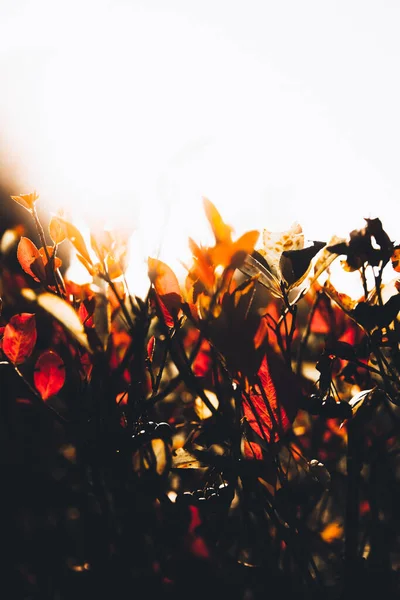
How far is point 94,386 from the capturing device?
1.74 feet

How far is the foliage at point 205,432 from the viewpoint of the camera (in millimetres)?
490

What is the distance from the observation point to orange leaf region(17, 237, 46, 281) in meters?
0.58

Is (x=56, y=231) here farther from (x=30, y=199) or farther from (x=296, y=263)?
(x=296, y=263)

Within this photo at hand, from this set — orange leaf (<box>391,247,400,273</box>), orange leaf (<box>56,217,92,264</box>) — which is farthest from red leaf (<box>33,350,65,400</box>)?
orange leaf (<box>391,247,400,273</box>)

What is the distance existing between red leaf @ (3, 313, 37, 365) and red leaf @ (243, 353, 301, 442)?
253 millimetres

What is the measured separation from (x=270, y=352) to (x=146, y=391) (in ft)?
0.53

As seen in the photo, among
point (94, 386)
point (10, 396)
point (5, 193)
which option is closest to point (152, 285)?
point (94, 386)

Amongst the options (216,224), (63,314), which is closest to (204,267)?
(216,224)

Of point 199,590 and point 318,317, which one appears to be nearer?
point 199,590

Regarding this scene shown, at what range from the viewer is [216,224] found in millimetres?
507

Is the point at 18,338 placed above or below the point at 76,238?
below

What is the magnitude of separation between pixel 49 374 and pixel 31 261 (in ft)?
0.50

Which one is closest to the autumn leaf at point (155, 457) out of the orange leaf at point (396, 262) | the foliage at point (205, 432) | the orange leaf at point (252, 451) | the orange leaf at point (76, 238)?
the foliage at point (205, 432)

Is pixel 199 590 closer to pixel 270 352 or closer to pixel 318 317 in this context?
pixel 270 352
